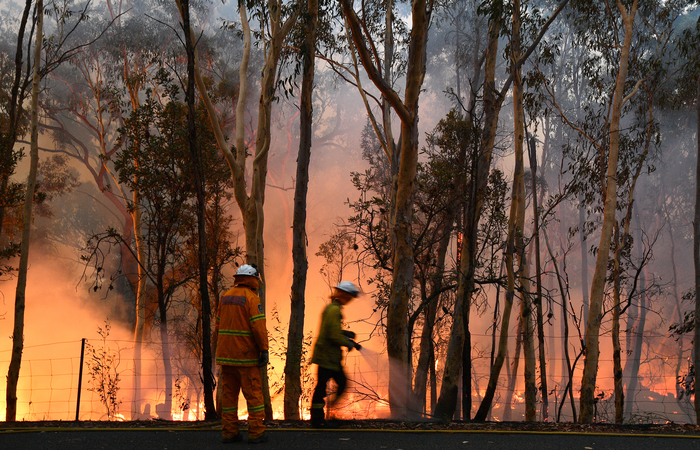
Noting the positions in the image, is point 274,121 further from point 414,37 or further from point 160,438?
point 160,438

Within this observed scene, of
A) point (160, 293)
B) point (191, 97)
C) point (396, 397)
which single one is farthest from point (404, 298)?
point (160, 293)

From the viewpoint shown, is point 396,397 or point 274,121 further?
point 274,121

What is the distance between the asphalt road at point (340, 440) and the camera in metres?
4.42

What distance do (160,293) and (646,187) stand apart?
93.3ft

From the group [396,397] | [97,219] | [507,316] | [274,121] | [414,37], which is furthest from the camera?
[274,121]

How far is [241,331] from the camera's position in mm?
4426

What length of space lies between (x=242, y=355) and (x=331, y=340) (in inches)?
35.1

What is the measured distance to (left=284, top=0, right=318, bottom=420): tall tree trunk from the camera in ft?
28.0

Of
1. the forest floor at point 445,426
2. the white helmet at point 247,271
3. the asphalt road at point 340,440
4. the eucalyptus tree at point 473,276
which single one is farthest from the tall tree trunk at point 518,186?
the white helmet at point 247,271

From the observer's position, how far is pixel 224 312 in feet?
14.8

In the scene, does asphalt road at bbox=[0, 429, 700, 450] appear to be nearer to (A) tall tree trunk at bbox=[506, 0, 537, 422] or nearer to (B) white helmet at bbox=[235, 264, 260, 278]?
(B) white helmet at bbox=[235, 264, 260, 278]

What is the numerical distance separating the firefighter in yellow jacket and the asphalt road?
186mm

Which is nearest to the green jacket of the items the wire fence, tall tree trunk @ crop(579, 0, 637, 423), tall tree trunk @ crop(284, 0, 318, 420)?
tall tree trunk @ crop(284, 0, 318, 420)

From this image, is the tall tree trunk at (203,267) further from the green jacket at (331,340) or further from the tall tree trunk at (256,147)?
the green jacket at (331,340)
